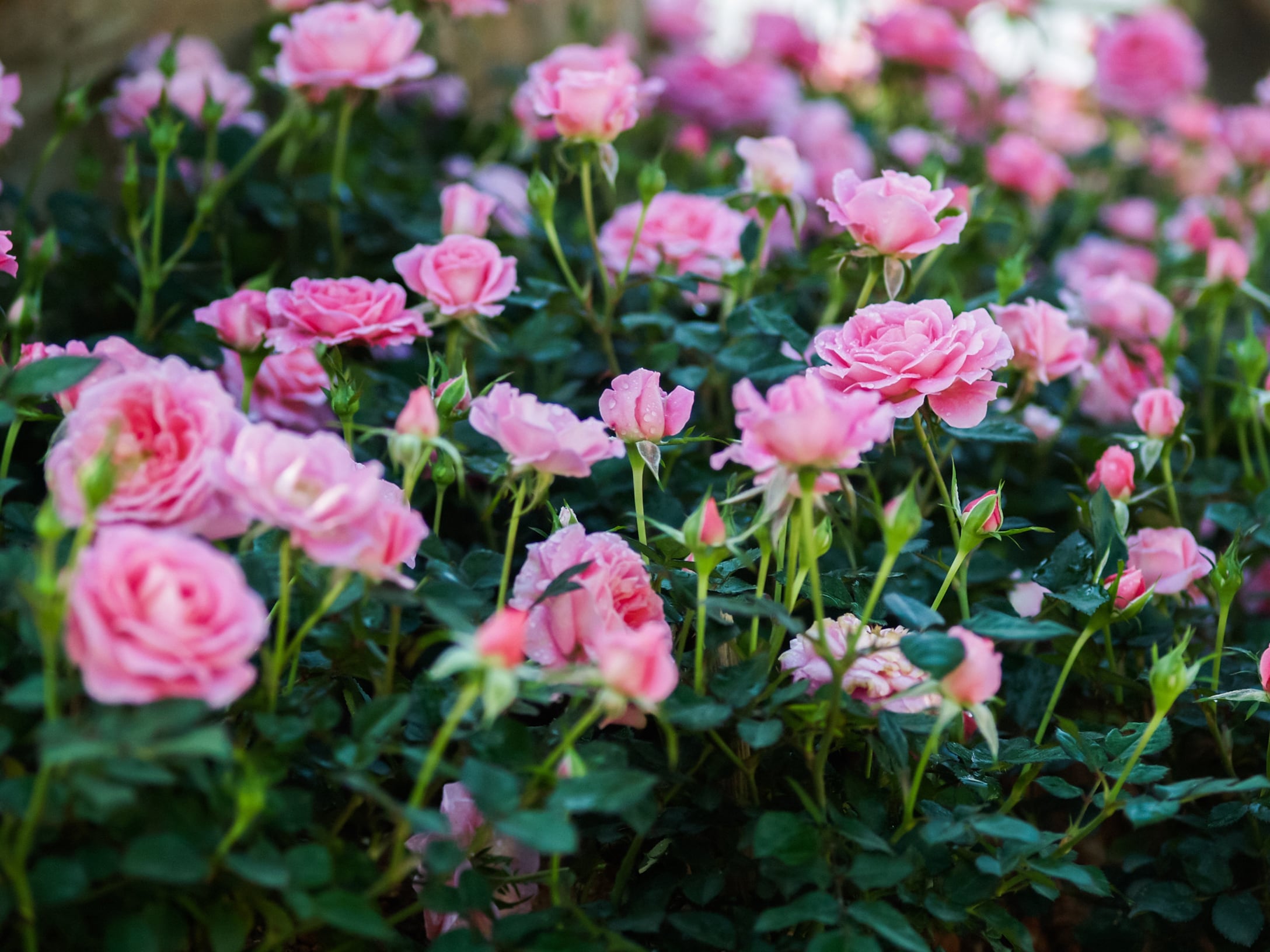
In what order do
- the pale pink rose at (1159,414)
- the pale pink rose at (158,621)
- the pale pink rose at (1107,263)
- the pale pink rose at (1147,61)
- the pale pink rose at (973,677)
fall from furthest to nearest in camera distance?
the pale pink rose at (1147,61), the pale pink rose at (1107,263), the pale pink rose at (1159,414), the pale pink rose at (973,677), the pale pink rose at (158,621)

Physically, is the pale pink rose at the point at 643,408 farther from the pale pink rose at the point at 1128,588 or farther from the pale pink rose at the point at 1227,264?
the pale pink rose at the point at 1227,264

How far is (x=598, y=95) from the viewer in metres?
1.14

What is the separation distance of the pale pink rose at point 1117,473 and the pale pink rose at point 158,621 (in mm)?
785

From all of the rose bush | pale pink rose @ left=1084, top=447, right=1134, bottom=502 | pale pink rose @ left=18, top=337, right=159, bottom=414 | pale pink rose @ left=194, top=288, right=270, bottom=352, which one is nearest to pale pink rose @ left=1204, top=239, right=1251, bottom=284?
the rose bush

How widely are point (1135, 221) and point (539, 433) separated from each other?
6.11 ft

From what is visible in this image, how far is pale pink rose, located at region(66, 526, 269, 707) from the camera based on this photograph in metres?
0.61

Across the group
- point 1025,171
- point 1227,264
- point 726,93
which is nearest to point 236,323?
point 1227,264

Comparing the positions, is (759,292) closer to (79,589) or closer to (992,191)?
(992,191)

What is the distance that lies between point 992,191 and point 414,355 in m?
0.96

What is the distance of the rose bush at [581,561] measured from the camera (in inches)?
26.6

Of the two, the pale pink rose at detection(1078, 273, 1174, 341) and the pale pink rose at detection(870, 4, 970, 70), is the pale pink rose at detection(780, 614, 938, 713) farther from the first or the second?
the pale pink rose at detection(870, 4, 970, 70)

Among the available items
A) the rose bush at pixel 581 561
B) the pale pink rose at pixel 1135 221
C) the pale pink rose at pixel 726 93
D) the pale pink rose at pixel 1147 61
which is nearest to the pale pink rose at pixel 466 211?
the rose bush at pixel 581 561

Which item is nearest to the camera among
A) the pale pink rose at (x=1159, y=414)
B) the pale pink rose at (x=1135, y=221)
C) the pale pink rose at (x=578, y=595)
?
the pale pink rose at (x=578, y=595)

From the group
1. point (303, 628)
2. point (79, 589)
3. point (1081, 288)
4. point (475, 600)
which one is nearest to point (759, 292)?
point (1081, 288)
